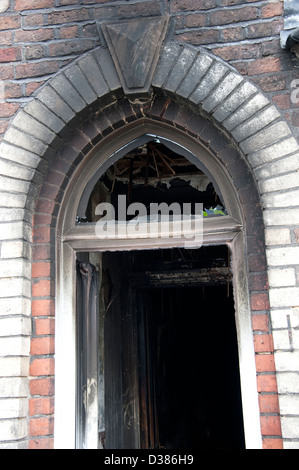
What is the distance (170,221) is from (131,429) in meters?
2.42

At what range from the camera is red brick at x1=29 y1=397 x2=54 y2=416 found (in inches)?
94.2

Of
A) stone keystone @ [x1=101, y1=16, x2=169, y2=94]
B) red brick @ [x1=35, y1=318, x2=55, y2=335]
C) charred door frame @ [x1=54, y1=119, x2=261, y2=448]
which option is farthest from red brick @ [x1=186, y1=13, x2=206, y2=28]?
red brick @ [x1=35, y1=318, x2=55, y2=335]

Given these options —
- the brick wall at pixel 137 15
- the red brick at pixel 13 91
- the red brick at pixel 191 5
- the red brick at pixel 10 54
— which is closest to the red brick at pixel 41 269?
the brick wall at pixel 137 15

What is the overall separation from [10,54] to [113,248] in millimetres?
1229

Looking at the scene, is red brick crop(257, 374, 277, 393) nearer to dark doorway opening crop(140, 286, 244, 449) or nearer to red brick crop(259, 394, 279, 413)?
red brick crop(259, 394, 279, 413)

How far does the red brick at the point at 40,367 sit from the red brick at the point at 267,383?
1.04 meters

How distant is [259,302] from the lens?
2363 millimetres

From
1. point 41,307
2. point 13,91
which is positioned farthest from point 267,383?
point 13,91

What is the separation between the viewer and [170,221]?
8.72 ft

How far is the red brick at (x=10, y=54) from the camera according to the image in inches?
106

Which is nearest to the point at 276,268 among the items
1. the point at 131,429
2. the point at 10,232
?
the point at 10,232

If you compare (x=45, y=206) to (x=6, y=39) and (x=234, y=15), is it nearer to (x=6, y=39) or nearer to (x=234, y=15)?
(x=6, y=39)

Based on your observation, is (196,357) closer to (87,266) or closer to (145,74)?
(87,266)

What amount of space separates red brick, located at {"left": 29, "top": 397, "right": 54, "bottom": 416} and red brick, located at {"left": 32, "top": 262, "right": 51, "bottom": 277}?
2.05 ft
